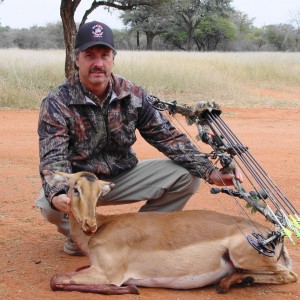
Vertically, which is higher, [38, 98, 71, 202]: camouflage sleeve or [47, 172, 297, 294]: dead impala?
[38, 98, 71, 202]: camouflage sleeve

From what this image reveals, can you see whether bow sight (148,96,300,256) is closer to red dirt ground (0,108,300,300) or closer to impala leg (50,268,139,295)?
red dirt ground (0,108,300,300)

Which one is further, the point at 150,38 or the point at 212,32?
the point at 212,32

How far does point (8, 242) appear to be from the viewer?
5402 millimetres

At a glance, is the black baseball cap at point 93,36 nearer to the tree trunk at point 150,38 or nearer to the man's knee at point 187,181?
the man's knee at point 187,181

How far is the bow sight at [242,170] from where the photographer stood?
3934 millimetres

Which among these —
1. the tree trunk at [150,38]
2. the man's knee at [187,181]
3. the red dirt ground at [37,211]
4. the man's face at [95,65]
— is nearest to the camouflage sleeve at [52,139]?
the man's face at [95,65]

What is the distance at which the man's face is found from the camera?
187 inches

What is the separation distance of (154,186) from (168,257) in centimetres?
108

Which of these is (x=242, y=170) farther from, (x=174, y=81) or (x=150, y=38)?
(x=150, y=38)

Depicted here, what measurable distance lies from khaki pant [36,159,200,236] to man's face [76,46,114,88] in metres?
0.91

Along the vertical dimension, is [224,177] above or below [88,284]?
above

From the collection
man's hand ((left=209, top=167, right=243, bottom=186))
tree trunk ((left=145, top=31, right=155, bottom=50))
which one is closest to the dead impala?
man's hand ((left=209, top=167, right=243, bottom=186))

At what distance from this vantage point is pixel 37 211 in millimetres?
6473

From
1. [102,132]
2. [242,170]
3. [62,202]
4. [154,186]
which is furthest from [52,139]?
[242,170]
